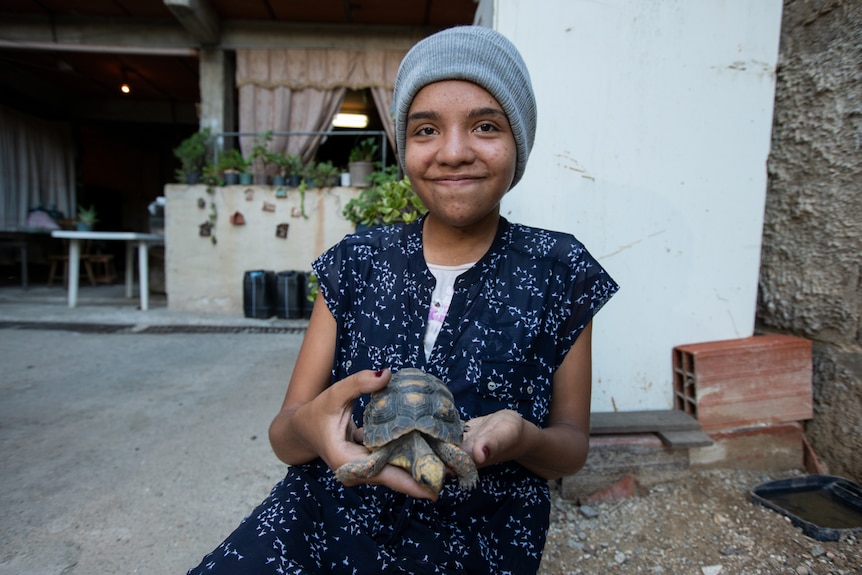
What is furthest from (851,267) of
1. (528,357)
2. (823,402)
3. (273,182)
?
(273,182)

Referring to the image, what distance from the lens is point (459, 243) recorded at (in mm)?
1529

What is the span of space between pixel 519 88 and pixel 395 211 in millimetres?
1840

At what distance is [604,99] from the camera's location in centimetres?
239

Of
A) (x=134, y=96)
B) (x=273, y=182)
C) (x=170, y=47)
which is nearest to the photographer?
(x=273, y=182)

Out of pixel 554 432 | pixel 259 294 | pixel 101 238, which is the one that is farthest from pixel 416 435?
pixel 101 238

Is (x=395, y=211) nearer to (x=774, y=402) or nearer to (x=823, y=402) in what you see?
(x=774, y=402)

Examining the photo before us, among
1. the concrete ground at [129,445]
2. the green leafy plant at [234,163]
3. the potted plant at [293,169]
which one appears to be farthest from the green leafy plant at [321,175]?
the concrete ground at [129,445]

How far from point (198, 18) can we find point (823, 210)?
8832 millimetres

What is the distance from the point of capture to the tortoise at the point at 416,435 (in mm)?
1083

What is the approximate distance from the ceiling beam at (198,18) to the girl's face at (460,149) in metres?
7.93

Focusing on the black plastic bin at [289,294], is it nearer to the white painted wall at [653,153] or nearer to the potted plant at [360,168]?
the potted plant at [360,168]

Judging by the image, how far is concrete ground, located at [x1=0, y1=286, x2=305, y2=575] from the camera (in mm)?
2066

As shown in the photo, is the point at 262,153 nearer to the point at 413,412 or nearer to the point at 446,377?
the point at 446,377

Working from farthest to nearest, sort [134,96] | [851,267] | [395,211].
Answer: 1. [134,96]
2. [395,211]
3. [851,267]
